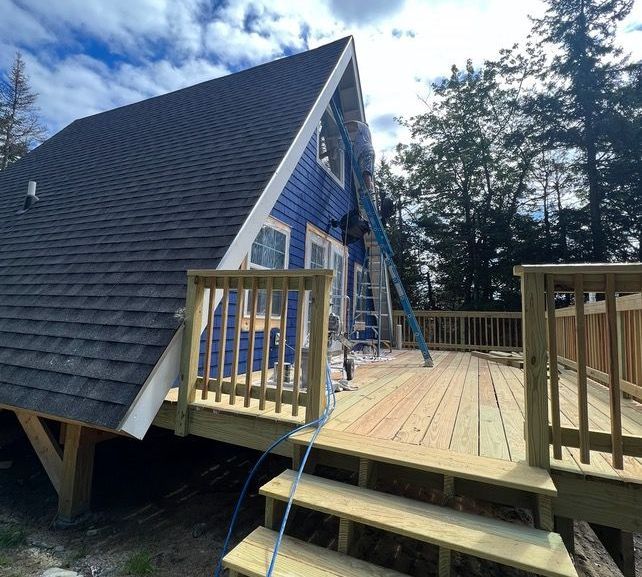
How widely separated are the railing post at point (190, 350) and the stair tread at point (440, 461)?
38.1 inches

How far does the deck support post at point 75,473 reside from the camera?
2621 millimetres

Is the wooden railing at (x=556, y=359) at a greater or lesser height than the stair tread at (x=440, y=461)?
greater

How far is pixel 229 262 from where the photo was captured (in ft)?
10.2

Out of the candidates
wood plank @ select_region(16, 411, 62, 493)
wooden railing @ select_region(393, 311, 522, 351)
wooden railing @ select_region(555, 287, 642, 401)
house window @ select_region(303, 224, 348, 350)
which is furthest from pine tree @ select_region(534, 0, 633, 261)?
wood plank @ select_region(16, 411, 62, 493)

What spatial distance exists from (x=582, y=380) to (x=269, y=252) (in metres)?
3.84

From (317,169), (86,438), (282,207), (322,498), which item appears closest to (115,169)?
(282,207)

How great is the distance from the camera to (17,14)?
7.05 m

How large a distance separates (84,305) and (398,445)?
3106 millimetres

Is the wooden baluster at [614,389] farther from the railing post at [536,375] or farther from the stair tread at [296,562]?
the stair tread at [296,562]

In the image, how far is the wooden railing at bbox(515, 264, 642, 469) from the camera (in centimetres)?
163

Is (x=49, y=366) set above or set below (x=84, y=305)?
below

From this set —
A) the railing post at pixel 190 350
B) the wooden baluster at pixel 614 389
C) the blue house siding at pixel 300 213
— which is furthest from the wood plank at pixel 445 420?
the blue house siding at pixel 300 213

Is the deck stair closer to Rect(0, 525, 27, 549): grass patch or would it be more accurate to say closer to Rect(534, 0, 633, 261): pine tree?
Rect(0, 525, 27, 549): grass patch

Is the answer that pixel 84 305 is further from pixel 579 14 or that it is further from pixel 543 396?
pixel 579 14
